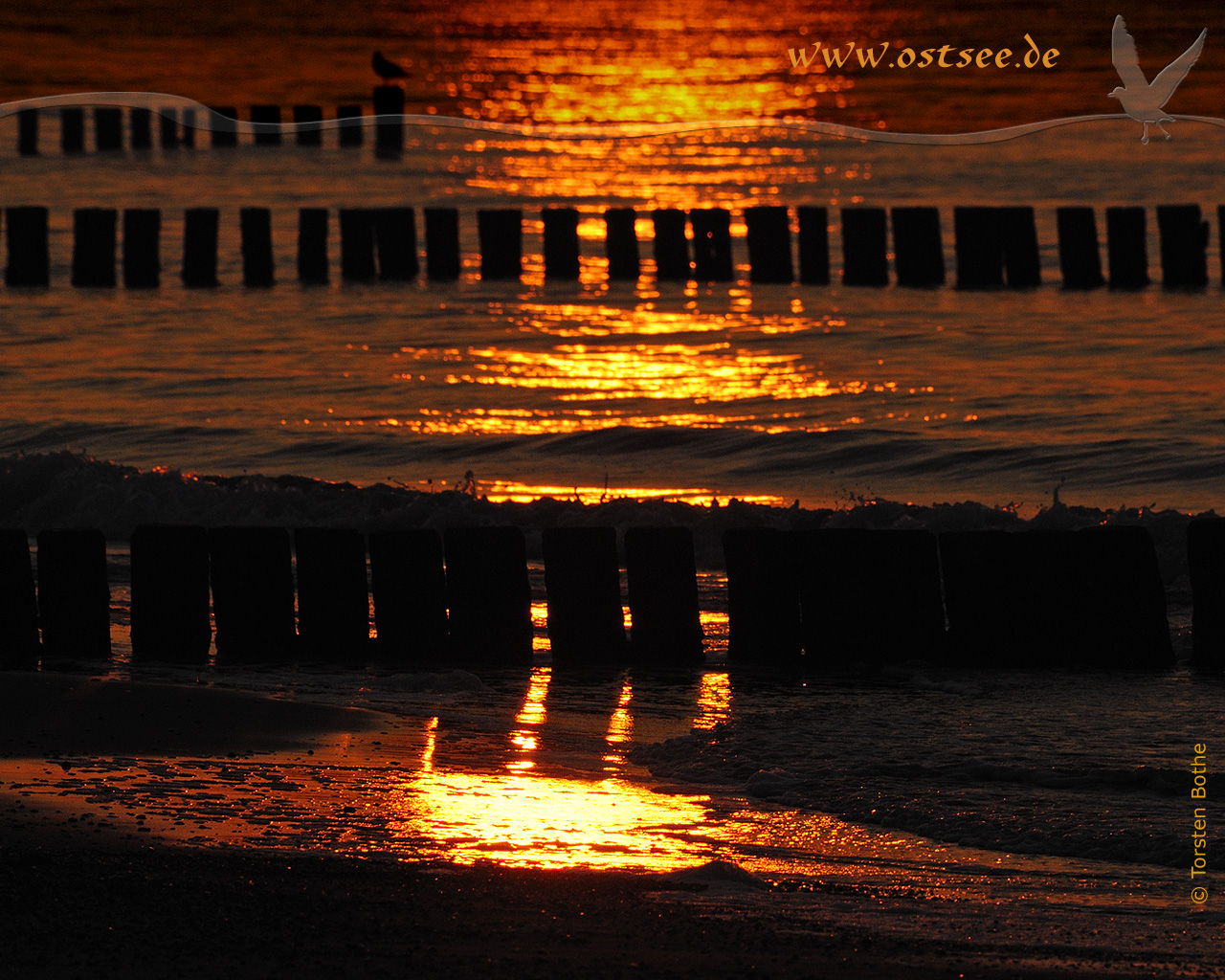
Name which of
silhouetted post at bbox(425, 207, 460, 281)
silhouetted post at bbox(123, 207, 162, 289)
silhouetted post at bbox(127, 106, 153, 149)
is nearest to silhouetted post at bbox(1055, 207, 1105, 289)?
silhouetted post at bbox(425, 207, 460, 281)

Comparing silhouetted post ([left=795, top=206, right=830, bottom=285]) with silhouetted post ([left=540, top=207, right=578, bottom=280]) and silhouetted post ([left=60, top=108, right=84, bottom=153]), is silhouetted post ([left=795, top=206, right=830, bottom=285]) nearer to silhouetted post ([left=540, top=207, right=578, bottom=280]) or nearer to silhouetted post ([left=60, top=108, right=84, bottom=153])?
silhouetted post ([left=540, top=207, right=578, bottom=280])

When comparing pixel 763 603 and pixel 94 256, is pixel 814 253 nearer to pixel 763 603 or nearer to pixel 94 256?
pixel 94 256

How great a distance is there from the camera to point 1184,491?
12.6 metres

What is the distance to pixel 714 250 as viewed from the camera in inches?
971

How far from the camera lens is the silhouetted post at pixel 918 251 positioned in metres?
23.5

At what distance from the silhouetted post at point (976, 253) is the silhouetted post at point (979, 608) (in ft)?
54.7

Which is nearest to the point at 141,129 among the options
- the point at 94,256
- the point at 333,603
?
the point at 94,256

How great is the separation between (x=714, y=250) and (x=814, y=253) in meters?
1.53

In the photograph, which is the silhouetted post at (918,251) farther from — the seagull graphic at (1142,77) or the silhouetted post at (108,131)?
the silhouetted post at (108,131)

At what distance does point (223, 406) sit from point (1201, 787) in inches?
482

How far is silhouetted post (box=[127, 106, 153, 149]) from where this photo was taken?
43.5 meters

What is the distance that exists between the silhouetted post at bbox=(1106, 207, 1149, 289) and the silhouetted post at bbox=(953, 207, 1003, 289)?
1.52 m

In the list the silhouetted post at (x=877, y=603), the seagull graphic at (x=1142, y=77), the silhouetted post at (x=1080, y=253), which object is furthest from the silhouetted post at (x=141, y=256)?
the silhouetted post at (x=877, y=603)

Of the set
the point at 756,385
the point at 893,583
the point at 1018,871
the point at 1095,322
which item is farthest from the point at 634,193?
the point at 1018,871
